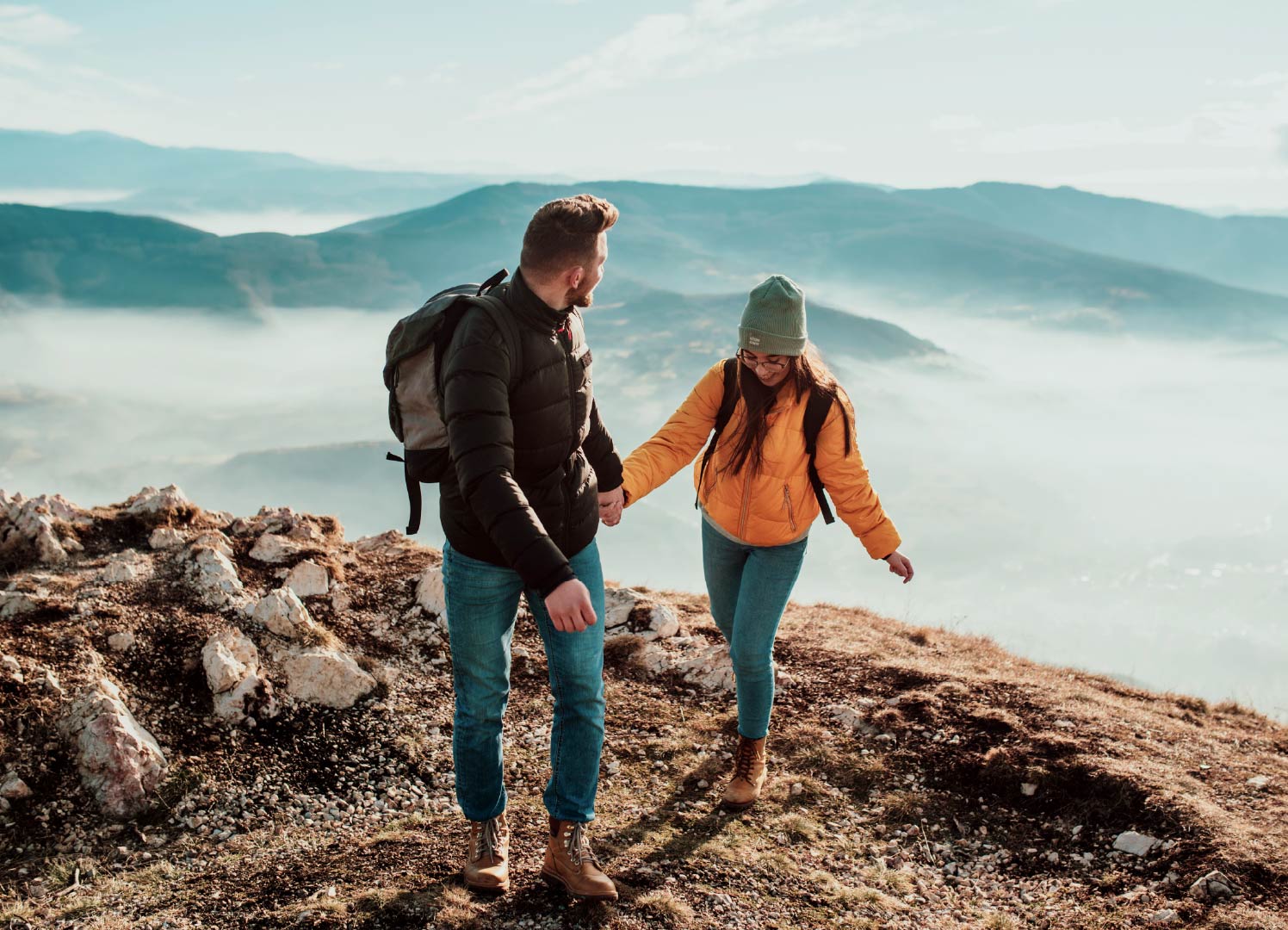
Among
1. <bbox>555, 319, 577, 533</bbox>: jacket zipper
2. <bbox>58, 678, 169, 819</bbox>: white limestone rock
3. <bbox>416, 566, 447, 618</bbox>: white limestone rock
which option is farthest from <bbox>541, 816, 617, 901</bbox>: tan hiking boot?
<bbox>416, 566, 447, 618</bbox>: white limestone rock

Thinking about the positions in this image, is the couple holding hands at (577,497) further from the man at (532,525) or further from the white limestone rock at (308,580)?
the white limestone rock at (308,580)

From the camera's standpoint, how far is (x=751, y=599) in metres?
4.96

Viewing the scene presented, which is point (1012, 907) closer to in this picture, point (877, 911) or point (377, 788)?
point (877, 911)

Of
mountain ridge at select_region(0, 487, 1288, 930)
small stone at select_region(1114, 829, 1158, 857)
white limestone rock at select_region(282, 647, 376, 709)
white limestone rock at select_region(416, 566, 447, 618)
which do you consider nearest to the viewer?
mountain ridge at select_region(0, 487, 1288, 930)

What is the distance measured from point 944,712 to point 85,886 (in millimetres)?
5523

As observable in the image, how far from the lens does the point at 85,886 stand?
441cm

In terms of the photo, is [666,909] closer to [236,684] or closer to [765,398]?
[765,398]

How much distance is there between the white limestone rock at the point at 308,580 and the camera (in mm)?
7762

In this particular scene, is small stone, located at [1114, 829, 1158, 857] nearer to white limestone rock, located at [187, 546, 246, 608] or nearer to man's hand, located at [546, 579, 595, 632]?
man's hand, located at [546, 579, 595, 632]

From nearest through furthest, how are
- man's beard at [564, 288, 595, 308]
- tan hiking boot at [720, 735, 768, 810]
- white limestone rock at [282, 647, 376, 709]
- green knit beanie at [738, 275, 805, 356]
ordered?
man's beard at [564, 288, 595, 308]
green knit beanie at [738, 275, 805, 356]
tan hiking boot at [720, 735, 768, 810]
white limestone rock at [282, 647, 376, 709]

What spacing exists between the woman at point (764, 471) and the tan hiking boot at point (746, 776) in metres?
0.38

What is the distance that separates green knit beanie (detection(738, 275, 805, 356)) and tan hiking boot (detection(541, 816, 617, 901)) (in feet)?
8.39

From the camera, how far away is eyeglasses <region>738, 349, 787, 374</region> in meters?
4.76

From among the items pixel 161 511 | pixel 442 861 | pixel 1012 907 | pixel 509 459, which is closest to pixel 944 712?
pixel 1012 907
